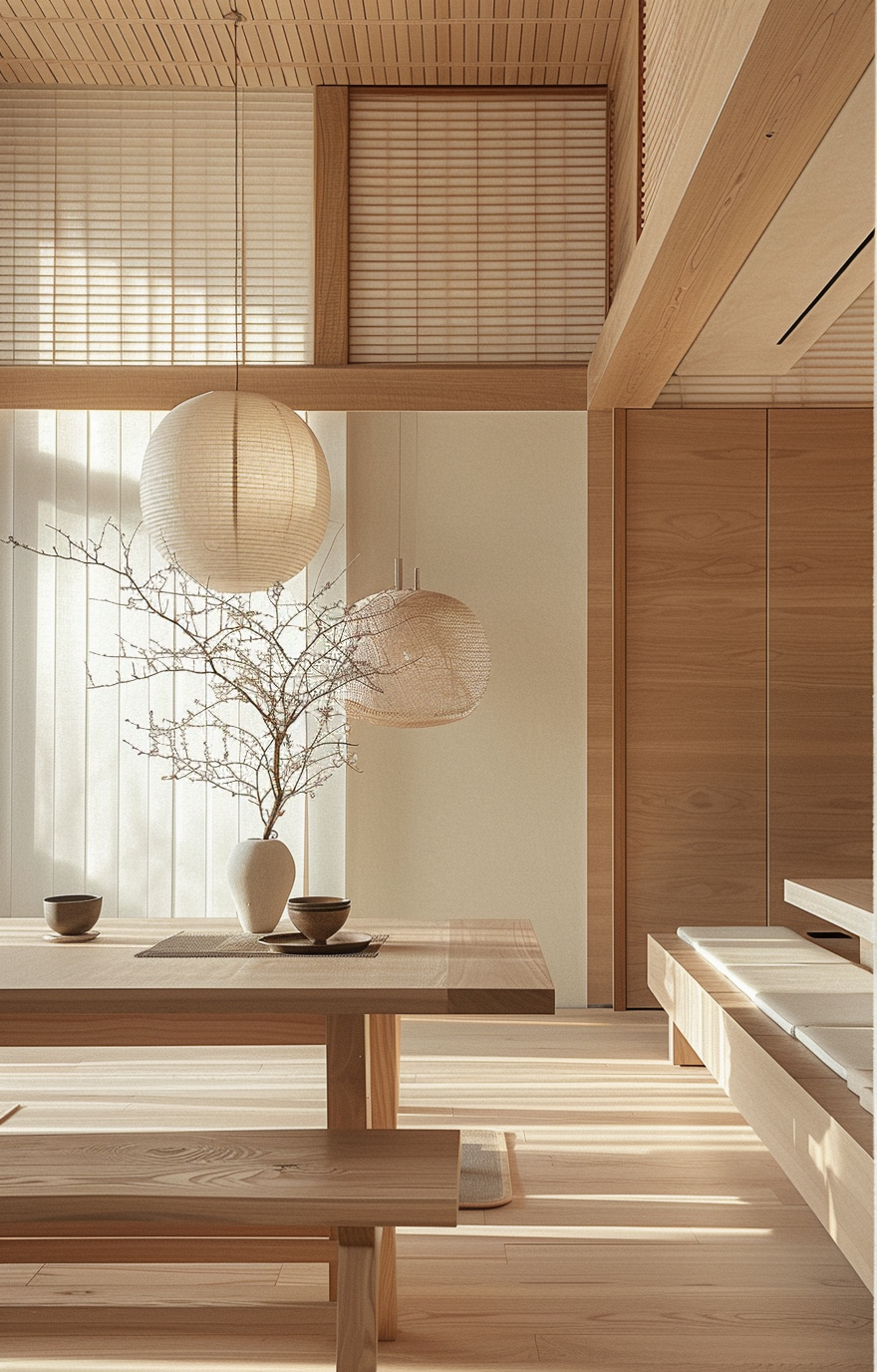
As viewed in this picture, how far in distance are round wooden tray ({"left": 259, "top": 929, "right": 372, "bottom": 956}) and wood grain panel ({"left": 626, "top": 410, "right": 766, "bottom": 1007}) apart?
239 cm

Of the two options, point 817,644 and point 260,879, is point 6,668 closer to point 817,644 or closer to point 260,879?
point 260,879

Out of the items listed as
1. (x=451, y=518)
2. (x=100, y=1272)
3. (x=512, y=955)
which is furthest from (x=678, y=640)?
(x=100, y=1272)

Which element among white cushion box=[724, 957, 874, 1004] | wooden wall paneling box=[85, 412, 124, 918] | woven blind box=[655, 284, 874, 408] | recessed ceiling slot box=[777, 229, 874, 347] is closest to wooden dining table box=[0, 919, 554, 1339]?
white cushion box=[724, 957, 874, 1004]

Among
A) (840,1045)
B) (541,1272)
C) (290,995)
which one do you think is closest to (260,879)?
(290,995)

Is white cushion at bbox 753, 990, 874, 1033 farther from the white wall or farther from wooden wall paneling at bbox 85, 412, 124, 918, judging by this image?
wooden wall paneling at bbox 85, 412, 124, 918

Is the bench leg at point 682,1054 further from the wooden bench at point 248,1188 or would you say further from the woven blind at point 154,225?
the woven blind at point 154,225

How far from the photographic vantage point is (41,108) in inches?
180

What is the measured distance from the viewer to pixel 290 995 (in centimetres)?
176

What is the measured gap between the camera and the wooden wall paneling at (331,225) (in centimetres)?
454

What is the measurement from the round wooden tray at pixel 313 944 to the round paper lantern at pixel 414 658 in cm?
76

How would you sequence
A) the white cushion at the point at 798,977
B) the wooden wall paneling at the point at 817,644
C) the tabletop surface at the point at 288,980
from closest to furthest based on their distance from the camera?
1. the tabletop surface at the point at 288,980
2. the white cushion at the point at 798,977
3. the wooden wall paneling at the point at 817,644

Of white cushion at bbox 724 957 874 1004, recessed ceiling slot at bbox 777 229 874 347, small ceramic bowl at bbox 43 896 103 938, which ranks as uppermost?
recessed ceiling slot at bbox 777 229 874 347

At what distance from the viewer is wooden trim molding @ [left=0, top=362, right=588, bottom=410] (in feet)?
14.8

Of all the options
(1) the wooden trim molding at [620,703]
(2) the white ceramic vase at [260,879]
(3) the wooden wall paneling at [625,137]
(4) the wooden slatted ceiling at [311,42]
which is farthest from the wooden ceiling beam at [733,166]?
(2) the white ceramic vase at [260,879]
